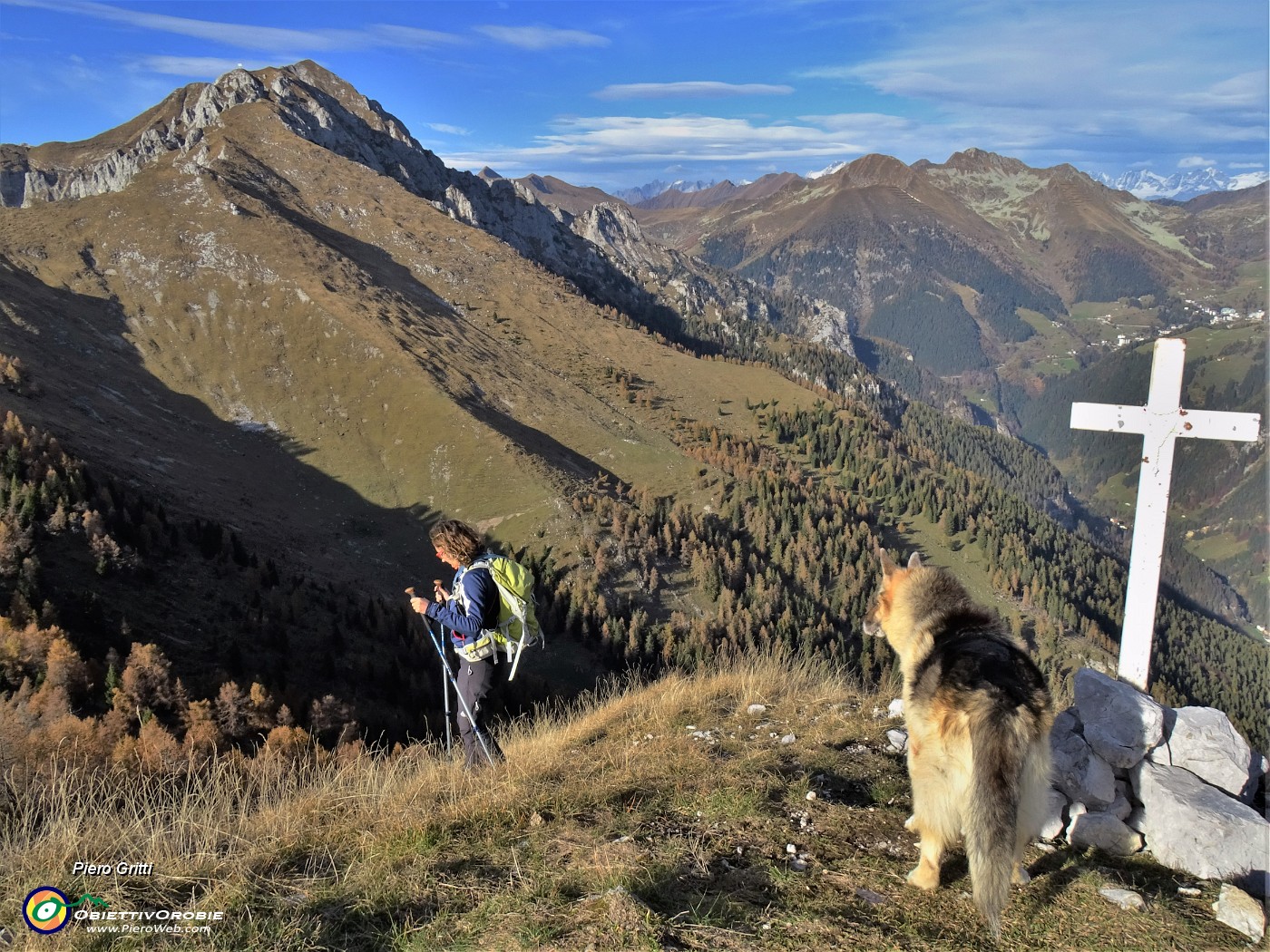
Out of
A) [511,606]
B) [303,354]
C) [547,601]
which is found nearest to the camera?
[511,606]

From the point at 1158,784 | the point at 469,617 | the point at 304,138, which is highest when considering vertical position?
the point at 304,138

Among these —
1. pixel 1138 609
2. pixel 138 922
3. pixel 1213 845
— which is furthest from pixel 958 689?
pixel 138 922

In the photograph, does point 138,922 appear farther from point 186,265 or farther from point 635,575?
point 186,265

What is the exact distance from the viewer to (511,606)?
28.1 feet

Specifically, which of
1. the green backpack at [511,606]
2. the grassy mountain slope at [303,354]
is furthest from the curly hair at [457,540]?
the grassy mountain slope at [303,354]

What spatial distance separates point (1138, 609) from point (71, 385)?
75594mm

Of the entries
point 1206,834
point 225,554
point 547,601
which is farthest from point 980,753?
point 547,601

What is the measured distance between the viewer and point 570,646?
59.9m

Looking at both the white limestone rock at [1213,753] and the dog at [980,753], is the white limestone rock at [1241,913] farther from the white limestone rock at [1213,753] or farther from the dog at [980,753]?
the white limestone rock at [1213,753]

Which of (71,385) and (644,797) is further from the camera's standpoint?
(71,385)

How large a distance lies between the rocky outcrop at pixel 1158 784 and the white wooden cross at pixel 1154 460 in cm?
111

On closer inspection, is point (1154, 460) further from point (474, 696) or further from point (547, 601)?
point (547, 601)

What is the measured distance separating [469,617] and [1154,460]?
8.98 metres

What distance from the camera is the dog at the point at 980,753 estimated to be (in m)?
5.43
